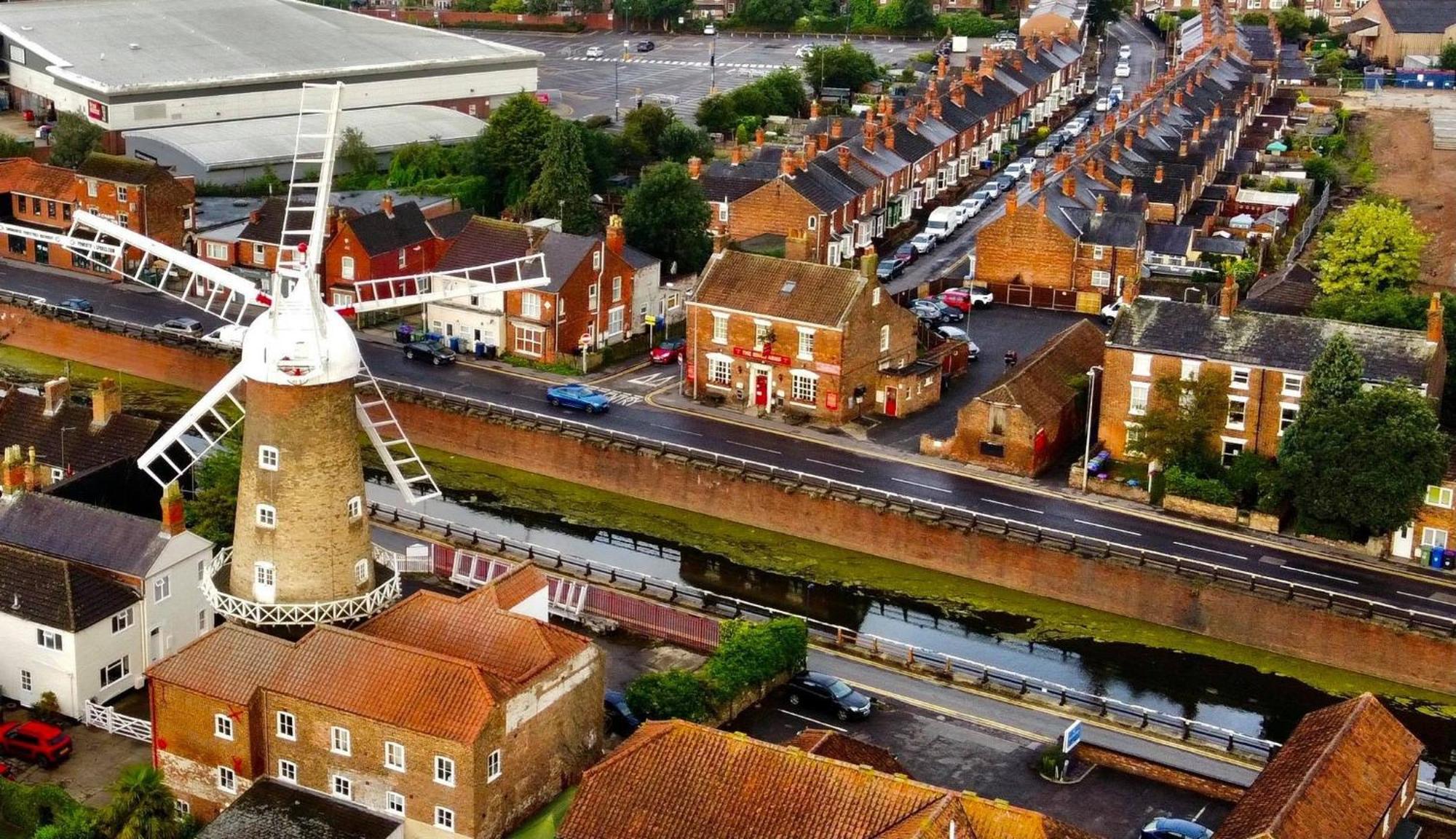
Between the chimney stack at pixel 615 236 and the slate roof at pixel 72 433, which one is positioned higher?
the chimney stack at pixel 615 236

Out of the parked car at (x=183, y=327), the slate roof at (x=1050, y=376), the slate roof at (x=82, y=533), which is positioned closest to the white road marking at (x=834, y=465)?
the slate roof at (x=1050, y=376)

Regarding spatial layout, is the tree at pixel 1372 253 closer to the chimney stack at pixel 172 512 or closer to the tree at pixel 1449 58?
the chimney stack at pixel 172 512

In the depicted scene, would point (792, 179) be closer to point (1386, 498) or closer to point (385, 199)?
point (385, 199)

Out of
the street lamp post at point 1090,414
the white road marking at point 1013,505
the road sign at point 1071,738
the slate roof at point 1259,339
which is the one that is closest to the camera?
the road sign at point 1071,738

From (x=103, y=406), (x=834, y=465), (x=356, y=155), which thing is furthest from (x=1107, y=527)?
(x=356, y=155)

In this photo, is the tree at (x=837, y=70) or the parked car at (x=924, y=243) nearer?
the parked car at (x=924, y=243)

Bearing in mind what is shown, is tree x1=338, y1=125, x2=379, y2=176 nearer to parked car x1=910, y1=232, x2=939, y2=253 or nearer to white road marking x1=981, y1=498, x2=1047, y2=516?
parked car x1=910, y1=232, x2=939, y2=253
